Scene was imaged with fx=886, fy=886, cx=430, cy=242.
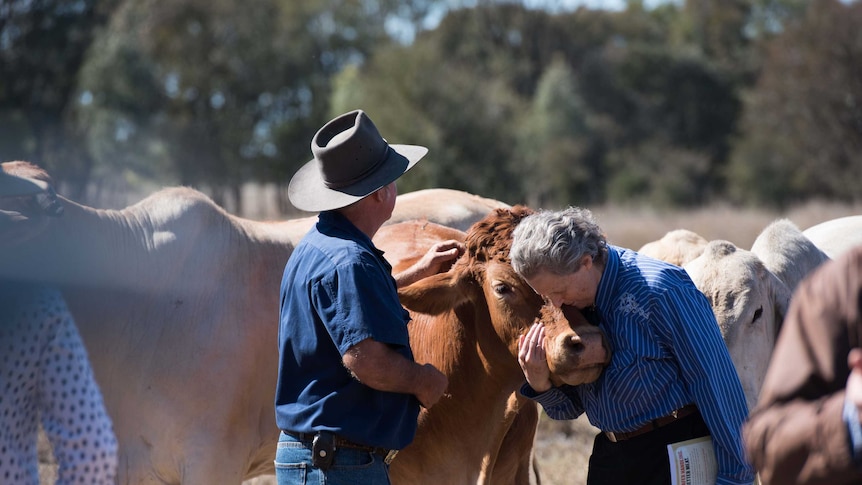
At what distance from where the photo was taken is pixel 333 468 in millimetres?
2854

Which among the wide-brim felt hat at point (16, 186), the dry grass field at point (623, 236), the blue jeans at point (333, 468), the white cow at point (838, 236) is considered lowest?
the dry grass field at point (623, 236)

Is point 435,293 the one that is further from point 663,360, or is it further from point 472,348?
point 663,360

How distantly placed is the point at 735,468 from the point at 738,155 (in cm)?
4076

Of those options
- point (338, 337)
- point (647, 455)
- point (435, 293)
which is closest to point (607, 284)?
point (647, 455)

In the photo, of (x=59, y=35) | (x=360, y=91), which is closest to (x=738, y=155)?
(x=360, y=91)

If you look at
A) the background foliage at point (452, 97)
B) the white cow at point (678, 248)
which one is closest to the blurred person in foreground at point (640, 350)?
the white cow at point (678, 248)

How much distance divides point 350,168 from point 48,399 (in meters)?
1.24

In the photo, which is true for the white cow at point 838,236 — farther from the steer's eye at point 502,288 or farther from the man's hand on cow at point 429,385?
the man's hand on cow at point 429,385

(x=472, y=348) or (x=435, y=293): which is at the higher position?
(x=435, y=293)

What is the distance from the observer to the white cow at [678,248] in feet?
15.2

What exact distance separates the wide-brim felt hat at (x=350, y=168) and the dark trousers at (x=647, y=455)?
121 centimetres

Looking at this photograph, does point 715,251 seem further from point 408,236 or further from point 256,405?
point 256,405

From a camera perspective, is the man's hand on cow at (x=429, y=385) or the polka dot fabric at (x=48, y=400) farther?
the man's hand on cow at (x=429, y=385)

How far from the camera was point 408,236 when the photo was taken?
4742mm
